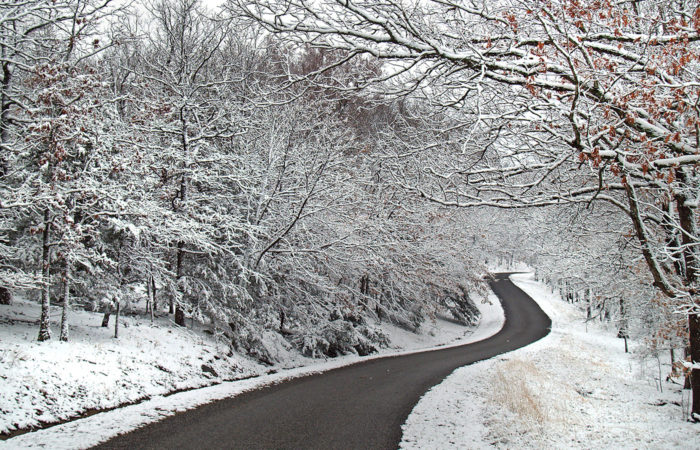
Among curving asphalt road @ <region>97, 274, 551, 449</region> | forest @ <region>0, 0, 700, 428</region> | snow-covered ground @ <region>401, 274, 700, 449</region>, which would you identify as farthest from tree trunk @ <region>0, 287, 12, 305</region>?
snow-covered ground @ <region>401, 274, 700, 449</region>

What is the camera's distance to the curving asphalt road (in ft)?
20.2

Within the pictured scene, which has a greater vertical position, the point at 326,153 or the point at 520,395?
the point at 326,153

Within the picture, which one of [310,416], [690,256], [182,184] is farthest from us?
[182,184]

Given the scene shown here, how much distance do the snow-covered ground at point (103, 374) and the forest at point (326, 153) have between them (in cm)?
72

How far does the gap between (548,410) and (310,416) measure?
485cm

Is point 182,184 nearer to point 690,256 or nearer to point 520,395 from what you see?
point 520,395

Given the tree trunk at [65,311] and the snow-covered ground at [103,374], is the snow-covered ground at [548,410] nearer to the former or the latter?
the snow-covered ground at [103,374]

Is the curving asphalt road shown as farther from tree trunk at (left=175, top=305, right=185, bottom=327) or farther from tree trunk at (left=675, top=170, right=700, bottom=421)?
tree trunk at (left=675, top=170, right=700, bottom=421)

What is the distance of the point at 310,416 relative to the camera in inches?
302

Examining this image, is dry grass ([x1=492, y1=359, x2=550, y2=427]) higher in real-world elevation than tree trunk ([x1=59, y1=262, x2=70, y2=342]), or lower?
lower

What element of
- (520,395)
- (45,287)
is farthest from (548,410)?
(45,287)

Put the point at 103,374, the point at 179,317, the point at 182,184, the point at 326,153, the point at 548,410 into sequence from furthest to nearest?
the point at 326,153
the point at 182,184
the point at 179,317
the point at 548,410
the point at 103,374

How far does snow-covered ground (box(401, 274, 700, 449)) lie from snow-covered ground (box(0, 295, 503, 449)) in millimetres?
4249

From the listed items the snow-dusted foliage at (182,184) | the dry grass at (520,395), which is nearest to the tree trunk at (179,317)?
the snow-dusted foliage at (182,184)
